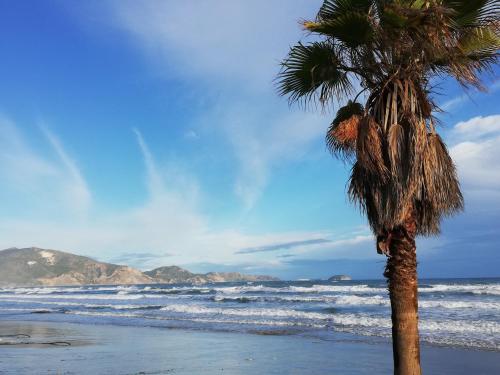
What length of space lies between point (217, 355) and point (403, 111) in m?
9.35

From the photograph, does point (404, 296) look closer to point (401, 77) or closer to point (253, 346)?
point (401, 77)

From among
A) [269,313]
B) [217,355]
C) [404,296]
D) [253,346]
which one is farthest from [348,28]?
[269,313]

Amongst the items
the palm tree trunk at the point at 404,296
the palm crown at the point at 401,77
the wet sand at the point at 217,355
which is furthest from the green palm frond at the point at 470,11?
the wet sand at the point at 217,355

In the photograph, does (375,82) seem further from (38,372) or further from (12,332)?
(12,332)

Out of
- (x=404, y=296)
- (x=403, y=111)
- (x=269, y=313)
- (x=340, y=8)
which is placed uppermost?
(x=340, y=8)

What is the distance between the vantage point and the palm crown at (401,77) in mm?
5266

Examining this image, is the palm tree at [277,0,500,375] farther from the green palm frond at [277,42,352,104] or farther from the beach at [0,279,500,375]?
the beach at [0,279,500,375]

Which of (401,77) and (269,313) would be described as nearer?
(401,77)

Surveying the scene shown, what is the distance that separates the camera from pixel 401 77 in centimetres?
564

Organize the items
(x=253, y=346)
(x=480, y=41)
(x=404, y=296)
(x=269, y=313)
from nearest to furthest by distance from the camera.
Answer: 1. (x=404, y=296)
2. (x=480, y=41)
3. (x=253, y=346)
4. (x=269, y=313)

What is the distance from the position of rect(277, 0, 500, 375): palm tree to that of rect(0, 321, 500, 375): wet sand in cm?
591

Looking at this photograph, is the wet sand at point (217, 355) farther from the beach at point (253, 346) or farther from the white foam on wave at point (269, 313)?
the white foam on wave at point (269, 313)

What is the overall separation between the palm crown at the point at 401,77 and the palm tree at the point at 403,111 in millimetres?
11

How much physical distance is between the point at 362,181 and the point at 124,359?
909 centimetres
